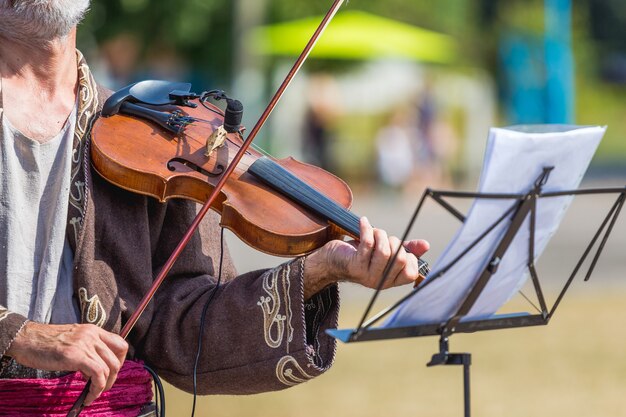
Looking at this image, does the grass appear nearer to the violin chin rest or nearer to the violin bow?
the violin chin rest

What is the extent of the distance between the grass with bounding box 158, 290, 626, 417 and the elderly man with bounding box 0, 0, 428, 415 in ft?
9.25

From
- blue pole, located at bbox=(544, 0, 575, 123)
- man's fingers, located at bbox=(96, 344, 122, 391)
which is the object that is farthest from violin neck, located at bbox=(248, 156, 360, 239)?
blue pole, located at bbox=(544, 0, 575, 123)

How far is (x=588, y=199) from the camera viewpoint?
18484 millimetres

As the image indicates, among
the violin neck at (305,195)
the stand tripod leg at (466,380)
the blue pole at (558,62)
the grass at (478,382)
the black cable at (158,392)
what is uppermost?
the blue pole at (558,62)

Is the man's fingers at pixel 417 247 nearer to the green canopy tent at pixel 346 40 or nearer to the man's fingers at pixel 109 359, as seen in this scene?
the man's fingers at pixel 109 359

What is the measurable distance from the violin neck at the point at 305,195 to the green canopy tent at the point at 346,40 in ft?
53.6

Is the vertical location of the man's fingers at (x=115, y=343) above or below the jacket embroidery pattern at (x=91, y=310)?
below

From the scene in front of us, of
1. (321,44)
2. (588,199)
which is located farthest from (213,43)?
(588,199)

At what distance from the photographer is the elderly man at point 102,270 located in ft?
8.14

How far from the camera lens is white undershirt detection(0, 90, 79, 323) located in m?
2.51

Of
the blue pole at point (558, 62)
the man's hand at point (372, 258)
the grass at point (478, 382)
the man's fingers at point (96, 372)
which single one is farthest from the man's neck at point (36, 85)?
the blue pole at point (558, 62)

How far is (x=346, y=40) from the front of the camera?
765 inches

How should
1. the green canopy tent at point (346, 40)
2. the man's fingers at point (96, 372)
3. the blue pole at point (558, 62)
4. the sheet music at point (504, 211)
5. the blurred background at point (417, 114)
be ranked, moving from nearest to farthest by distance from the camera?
1. the sheet music at point (504, 211)
2. the man's fingers at point (96, 372)
3. the blurred background at point (417, 114)
4. the blue pole at point (558, 62)
5. the green canopy tent at point (346, 40)

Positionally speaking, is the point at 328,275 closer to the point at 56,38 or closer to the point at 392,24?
the point at 56,38
